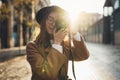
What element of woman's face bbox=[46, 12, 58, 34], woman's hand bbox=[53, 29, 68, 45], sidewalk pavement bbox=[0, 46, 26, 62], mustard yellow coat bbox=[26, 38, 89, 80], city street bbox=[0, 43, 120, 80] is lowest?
sidewalk pavement bbox=[0, 46, 26, 62]

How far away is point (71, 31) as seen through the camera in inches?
109

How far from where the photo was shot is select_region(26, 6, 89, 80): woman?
2609 millimetres

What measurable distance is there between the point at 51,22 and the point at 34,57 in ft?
1.02

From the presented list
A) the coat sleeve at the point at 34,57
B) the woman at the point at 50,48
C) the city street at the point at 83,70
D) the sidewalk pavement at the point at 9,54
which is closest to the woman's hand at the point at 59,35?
the woman at the point at 50,48

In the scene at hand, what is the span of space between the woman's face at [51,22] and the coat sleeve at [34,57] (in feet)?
0.65

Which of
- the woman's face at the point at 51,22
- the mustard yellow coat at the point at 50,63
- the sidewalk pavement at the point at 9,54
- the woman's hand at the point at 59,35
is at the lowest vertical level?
the sidewalk pavement at the point at 9,54

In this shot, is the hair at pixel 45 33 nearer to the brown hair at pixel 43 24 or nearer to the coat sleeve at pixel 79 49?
the brown hair at pixel 43 24

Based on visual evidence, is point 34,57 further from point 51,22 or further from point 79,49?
point 79,49

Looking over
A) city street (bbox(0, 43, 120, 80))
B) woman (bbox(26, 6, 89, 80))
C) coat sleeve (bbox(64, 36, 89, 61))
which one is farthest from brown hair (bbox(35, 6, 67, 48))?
city street (bbox(0, 43, 120, 80))

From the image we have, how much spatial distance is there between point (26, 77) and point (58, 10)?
8690 mm

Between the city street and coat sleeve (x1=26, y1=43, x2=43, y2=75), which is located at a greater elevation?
coat sleeve (x1=26, y1=43, x2=43, y2=75)

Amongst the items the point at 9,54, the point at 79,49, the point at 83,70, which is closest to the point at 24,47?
the point at 9,54

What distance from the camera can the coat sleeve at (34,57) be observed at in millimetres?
2645

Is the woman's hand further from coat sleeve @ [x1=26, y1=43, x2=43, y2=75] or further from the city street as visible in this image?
the city street
